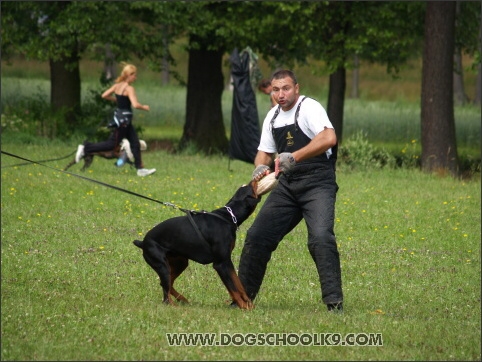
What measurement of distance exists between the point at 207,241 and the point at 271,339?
124 centimetres

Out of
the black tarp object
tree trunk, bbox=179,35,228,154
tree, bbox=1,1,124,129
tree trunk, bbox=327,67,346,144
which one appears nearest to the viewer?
the black tarp object

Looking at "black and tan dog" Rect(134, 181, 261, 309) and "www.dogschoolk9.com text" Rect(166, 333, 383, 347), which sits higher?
"black and tan dog" Rect(134, 181, 261, 309)

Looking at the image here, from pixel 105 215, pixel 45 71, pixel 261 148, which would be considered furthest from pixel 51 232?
pixel 45 71

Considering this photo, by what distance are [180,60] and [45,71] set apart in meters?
15.1

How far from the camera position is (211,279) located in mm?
9719

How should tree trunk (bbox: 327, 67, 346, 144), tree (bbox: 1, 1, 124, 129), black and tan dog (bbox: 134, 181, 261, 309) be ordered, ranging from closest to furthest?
black and tan dog (bbox: 134, 181, 261, 309) → tree (bbox: 1, 1, 124, 129) → tree trunk (bbox: 327, 67, 346, 144)

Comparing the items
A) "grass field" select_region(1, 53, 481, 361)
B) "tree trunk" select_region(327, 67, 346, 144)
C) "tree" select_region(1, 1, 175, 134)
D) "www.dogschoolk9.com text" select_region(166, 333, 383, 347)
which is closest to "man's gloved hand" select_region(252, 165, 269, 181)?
"grass field" select_region(1, 53, 481, 361)

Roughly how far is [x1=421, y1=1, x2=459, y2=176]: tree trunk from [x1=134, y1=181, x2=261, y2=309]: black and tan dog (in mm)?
13775

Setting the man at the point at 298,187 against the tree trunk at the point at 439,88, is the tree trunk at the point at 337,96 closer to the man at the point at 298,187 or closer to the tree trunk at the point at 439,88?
the tree trunk at the point at 439,88

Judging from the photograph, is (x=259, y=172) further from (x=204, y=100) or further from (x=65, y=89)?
(x=65, y=89)

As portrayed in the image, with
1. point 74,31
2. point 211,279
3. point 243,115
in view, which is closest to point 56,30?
point 74,31

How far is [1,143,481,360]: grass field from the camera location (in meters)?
6.70

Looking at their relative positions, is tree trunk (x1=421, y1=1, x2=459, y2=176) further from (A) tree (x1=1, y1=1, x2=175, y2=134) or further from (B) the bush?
(A) tree (x1=1, y1=1, x2=175, y2=134)

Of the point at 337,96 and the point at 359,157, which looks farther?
the point at 337,96
